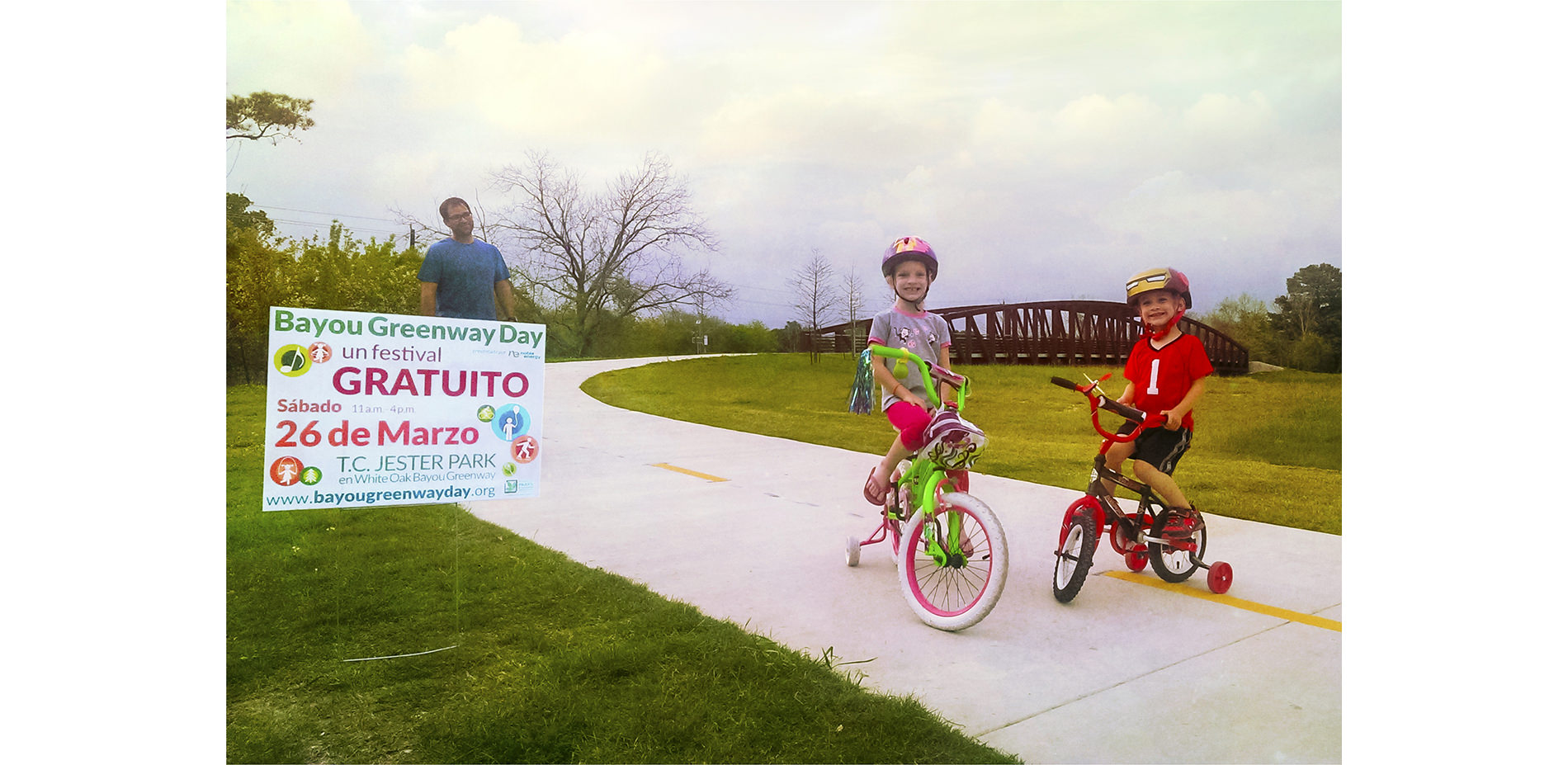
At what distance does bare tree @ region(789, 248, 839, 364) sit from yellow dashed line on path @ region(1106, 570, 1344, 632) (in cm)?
300

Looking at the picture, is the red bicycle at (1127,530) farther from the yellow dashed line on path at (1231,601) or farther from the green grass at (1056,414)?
the green grass at (1056,414)

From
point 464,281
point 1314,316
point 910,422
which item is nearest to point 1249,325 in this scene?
point 1314,316

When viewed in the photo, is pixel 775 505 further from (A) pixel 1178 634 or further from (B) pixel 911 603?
(A) pixel 1178 634

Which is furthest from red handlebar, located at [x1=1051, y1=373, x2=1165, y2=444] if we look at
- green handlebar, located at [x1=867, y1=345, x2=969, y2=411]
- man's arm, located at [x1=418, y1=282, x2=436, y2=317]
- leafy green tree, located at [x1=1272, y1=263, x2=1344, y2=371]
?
leafy green tree, located at [x1=1272, y1=263, x2=1344, y2=371]

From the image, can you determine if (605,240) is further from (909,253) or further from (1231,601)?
(1231,601)

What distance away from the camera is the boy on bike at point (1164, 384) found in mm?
3504

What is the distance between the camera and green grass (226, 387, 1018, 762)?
95.8 inches

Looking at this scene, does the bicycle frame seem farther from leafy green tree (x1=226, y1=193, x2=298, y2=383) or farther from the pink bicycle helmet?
leafy green tree (x1=226, y1=193, x2=298, y2=383)

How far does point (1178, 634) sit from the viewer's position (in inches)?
123

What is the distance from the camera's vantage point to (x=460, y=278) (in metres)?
3.80

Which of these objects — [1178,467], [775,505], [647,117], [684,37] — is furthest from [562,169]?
[1178,467]

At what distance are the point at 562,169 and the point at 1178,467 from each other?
4438mm

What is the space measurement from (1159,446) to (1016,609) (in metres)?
0.88

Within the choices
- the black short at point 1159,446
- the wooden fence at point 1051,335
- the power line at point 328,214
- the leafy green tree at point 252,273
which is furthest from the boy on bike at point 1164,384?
the leafy green tree at point 252,273
